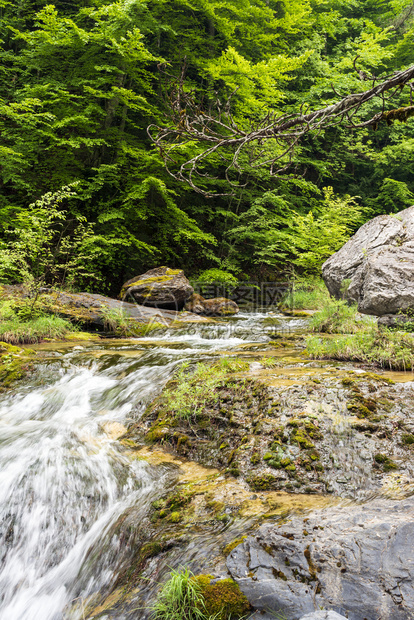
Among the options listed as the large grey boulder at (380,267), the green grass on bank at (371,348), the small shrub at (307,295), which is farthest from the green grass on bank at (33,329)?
the small shrub at (307,295)

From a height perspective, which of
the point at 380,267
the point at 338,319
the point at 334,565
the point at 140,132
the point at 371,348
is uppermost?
the point at 140,132

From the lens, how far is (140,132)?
13852 mm

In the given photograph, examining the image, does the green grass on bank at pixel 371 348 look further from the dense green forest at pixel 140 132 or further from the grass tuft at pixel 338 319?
the dense green forest at pixel 140 132

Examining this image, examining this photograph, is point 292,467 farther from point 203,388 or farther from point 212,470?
point 203,388

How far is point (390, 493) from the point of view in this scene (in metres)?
2.32

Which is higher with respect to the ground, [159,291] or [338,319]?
[159,291]

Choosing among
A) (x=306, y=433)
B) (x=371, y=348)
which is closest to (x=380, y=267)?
(x=371, y=348)

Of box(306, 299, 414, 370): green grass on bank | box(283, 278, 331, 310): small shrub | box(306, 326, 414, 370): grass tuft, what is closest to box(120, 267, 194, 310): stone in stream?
box(283, 278, 331, 310): small shrub

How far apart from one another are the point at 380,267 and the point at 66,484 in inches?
200

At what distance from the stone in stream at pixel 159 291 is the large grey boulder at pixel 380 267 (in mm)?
4496

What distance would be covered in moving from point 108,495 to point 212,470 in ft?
2.90

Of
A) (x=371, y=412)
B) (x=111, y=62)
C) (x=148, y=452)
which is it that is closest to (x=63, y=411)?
(x=148, y=452)

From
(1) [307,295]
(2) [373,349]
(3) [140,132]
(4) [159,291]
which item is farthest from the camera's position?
(3) [140,132]

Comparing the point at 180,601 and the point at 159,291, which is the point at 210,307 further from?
the point at 180,601
